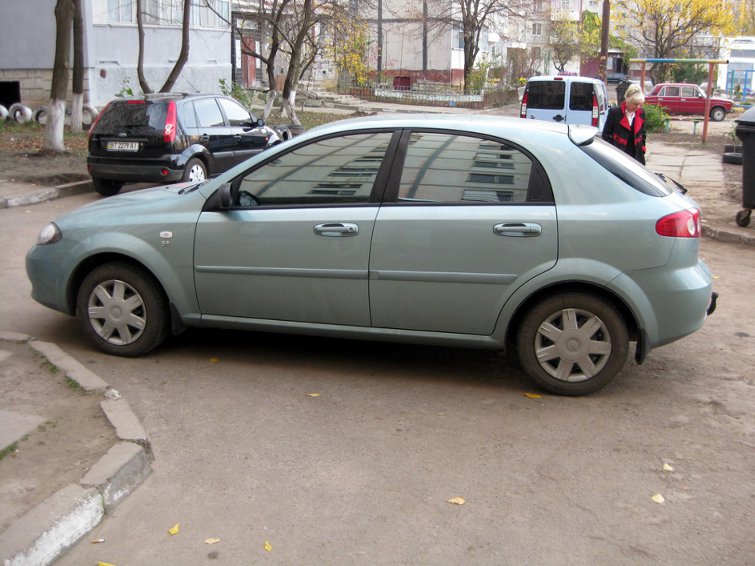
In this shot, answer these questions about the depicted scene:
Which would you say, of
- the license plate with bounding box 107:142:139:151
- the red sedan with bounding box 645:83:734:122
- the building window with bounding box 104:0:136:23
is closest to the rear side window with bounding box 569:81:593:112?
the license plate with bounding box 107:142:139:151

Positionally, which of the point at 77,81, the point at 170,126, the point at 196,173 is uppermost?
the point at 77,81

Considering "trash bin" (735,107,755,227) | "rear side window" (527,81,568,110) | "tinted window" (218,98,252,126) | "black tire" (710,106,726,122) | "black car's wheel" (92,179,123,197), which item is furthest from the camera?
"black tire" (710,106,726,122)

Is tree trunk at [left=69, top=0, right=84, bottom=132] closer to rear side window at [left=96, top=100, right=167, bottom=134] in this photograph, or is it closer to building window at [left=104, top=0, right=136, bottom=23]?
building window at [left=104, top=0, right=136, bottom=23]

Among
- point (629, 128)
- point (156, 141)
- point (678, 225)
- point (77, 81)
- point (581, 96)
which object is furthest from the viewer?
point (581, 96)

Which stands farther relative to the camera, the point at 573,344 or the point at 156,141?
the point at 156,141

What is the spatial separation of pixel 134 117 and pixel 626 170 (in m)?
9.23

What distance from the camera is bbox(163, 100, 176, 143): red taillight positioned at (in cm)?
1254

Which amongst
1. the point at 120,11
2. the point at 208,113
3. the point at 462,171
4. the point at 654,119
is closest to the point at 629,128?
the point at 462,171

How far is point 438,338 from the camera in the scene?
5.34 m

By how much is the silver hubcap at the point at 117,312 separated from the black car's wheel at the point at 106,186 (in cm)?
808

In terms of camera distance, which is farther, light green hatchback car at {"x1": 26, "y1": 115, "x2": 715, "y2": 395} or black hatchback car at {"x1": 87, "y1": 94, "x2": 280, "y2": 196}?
black hatchback car at {"x1": 87, "y1": 94, "x2": 280, "y2": 196}

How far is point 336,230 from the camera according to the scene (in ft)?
17.5

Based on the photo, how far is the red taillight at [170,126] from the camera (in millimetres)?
12539

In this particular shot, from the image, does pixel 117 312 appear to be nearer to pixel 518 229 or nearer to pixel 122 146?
pixel 518 229
